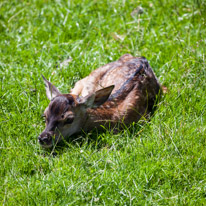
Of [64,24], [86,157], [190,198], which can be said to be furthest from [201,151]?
[64,24]

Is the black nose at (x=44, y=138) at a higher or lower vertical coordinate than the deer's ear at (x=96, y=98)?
lower

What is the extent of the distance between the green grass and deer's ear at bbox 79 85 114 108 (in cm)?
38

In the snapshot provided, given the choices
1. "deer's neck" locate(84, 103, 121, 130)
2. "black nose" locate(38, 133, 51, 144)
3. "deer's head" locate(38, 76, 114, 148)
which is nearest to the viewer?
"black nose" locate(38, 133, 51, 144)

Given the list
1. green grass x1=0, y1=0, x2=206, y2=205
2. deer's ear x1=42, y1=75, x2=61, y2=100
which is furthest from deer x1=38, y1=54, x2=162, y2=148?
green grass x1=0, y1=0, x2=206, y2=205

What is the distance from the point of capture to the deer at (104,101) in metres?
5.66

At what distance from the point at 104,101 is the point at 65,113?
1.91 feet

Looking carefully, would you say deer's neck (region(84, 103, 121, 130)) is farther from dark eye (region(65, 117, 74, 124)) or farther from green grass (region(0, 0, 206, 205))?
dark eye (region(65, 117, 74, 124))

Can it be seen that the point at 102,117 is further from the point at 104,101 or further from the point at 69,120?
the point at 69,120

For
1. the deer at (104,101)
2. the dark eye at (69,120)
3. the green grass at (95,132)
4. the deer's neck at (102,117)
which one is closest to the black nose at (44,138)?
the deer at (104,101)

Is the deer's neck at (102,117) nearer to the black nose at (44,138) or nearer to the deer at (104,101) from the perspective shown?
the deer at (104,101)

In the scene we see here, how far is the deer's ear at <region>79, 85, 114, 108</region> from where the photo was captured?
5.89 metres

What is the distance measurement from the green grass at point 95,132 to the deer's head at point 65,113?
18 centimetres

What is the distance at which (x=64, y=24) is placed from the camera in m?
8.20

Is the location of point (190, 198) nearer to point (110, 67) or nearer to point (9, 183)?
point (9, 183)
